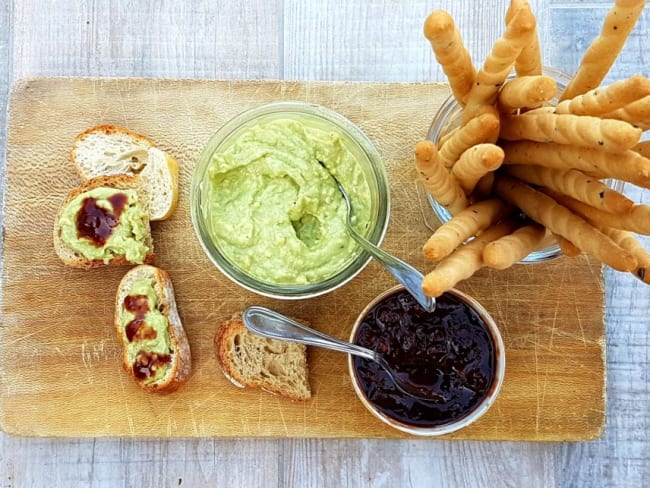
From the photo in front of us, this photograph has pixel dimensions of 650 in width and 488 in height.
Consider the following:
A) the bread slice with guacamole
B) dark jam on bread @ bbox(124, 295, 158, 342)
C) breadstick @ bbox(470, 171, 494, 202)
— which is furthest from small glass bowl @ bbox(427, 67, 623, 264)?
dark jam on bread @ bbox(124, 295, 158, 342)

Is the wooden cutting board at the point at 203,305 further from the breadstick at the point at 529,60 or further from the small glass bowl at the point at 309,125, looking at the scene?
the breadstick at the point at 529,60

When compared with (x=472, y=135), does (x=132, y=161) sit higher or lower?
lower

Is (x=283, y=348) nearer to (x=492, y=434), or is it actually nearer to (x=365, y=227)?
(x=365, y=227)

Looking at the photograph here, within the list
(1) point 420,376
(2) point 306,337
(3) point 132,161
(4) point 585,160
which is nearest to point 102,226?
(3) point 132,161

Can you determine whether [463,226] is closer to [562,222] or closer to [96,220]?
[562,222]

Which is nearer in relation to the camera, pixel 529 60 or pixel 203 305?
pixel 529 60

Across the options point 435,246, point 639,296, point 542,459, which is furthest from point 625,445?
point 435,246

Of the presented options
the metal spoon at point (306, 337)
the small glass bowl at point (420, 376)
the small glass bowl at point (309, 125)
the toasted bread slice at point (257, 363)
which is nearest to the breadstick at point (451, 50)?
the small glass bowl at point (309, 125)
